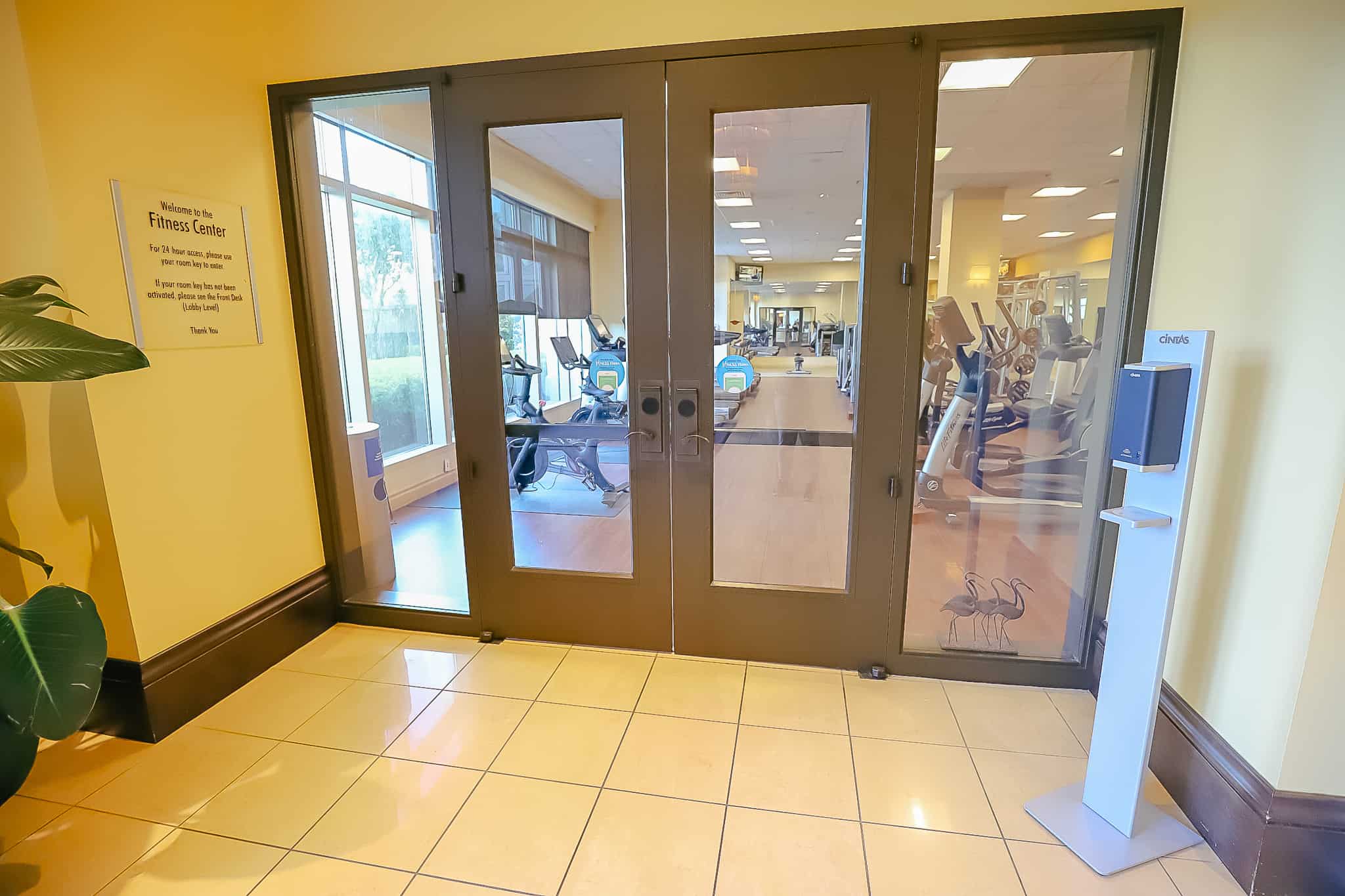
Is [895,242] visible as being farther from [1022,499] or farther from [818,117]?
[1022,499]

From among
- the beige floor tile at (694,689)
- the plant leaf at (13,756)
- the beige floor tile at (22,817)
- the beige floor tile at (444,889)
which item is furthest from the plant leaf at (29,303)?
the beige floor tile at (694,689)

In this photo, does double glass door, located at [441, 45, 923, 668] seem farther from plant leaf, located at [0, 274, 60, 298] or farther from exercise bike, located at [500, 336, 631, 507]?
plant leaf, located at [0, 274, 60, 298]

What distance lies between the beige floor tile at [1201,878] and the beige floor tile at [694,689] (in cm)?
135

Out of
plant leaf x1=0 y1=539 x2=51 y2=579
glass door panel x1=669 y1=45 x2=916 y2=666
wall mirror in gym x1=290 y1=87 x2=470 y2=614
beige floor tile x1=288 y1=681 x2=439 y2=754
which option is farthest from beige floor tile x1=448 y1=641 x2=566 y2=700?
plant leaf x1=0 y1=539 x2=51 y2=579

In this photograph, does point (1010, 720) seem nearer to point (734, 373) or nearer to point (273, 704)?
point (734, 373)

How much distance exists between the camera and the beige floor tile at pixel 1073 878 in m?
1.64

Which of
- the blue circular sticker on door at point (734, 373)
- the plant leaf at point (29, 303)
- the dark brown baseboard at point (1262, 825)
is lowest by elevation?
the dark brown baseboard at point (1262, 825)

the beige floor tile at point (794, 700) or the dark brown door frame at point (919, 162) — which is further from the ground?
the dark brown door frame at point (919, 162)

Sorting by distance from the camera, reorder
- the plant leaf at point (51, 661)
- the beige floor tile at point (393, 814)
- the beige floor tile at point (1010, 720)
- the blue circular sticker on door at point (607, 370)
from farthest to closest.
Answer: the blue circular sticker on door at point (607, 370)
the beige floor tile at point (1010, 720)
the beige floor tile at point (393, 814)
the plant leaf at point (51, 661)

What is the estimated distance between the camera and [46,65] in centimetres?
193

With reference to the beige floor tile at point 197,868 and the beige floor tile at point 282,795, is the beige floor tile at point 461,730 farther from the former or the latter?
the beige floor tile at point 197,868

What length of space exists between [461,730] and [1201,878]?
7.78 feet

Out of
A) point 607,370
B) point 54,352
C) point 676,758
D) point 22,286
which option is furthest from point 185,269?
point 676,758

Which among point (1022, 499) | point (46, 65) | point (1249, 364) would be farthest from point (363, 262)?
point (1249, 364)
